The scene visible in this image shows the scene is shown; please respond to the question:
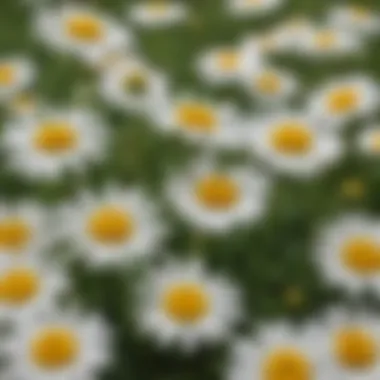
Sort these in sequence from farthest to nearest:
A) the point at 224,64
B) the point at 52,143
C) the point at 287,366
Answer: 1. the point at 224,64
2. the point at 52,143
3. the point at 287,366

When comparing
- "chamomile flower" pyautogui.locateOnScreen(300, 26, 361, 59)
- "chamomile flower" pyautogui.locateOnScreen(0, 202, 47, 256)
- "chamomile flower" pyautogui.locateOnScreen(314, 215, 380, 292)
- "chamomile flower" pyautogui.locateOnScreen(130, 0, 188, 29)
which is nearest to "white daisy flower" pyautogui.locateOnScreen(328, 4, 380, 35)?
"chamomile flower" pyautogui.locateOnScreen(300, 26, 361, 59)

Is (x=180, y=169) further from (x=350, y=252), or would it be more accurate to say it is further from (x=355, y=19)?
(x=355, y=19)

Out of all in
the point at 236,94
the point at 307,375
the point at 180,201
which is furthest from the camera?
the point at 236,94

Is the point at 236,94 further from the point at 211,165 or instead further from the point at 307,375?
the point at 307,375

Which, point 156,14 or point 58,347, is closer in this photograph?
point 58,347

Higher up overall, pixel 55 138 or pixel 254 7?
pixel 254 7

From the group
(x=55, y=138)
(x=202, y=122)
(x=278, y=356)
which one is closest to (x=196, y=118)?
(x=202, y=122)

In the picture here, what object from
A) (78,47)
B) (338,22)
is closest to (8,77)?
(78,47)
